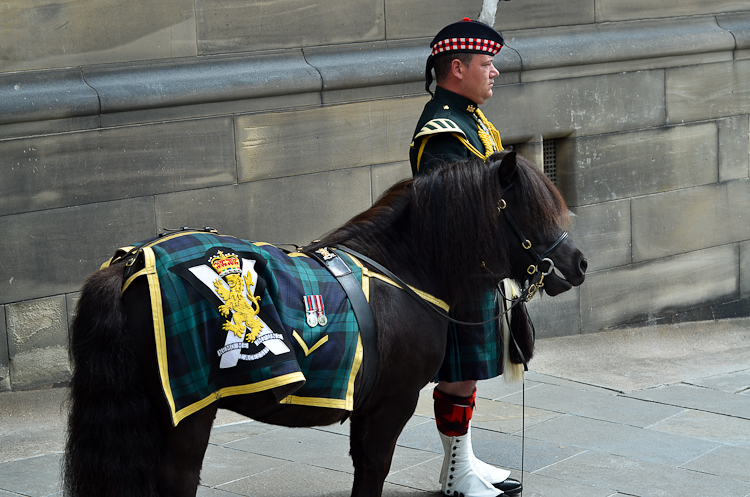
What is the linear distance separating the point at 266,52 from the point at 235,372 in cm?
354

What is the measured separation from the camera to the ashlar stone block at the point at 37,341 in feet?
17.0

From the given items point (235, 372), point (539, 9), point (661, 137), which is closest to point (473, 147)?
point (235, 372)

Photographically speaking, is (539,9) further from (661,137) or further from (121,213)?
(121,213)

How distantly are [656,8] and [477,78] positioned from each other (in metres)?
4.35

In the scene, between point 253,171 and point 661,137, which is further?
point 661,137

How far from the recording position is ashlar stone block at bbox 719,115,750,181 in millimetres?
7898

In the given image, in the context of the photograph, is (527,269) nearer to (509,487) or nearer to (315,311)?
(315,311)

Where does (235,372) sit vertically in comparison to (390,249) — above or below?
below

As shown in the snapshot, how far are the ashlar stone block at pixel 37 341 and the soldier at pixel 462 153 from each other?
2.45m

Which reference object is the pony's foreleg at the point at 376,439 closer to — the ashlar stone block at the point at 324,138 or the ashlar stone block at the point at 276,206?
the ashlar stone block at the point at 276,206

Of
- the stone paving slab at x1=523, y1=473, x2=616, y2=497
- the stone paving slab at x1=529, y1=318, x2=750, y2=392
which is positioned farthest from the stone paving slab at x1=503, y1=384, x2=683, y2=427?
the stone paving slab at x1=523, y1=473, x2=616, y2=497

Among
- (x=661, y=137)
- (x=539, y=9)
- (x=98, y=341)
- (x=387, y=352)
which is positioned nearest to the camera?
(x=98, y=341)

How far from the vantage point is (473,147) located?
3.80 meters

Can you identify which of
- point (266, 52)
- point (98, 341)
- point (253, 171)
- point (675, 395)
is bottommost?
point (675, 395)
